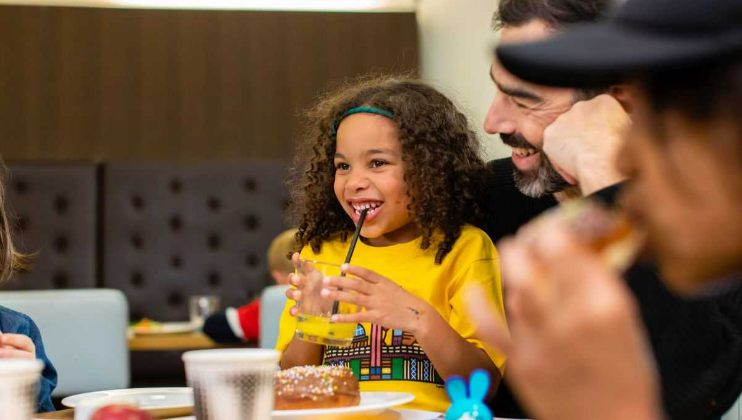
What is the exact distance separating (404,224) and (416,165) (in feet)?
0.39

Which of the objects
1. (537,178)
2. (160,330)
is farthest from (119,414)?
(160,330)

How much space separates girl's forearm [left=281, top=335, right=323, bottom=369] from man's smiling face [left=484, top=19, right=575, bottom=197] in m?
0.47

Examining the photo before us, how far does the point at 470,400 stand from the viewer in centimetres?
91

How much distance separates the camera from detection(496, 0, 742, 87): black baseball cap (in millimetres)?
431

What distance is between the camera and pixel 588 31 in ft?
1.58

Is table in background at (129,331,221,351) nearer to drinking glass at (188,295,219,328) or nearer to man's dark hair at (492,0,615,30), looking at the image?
drinking glass at (188,295,219,328)

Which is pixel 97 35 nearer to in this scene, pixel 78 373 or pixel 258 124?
pixel 258 124

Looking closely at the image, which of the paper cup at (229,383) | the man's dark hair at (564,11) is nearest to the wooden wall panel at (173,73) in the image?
the man's dark hair at (564,11)

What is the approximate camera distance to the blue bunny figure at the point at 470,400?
890mm

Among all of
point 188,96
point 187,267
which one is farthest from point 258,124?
point 187,267

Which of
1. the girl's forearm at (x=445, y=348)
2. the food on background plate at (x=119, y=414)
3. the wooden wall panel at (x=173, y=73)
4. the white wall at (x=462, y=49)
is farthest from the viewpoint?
the wooden wall panel at (x=173, y=73)

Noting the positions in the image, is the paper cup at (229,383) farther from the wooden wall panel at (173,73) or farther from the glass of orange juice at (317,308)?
the wooden wall panel at (173,73)

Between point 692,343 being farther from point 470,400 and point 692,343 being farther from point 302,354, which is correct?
point 302,354

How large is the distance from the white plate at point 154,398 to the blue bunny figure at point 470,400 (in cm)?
30
